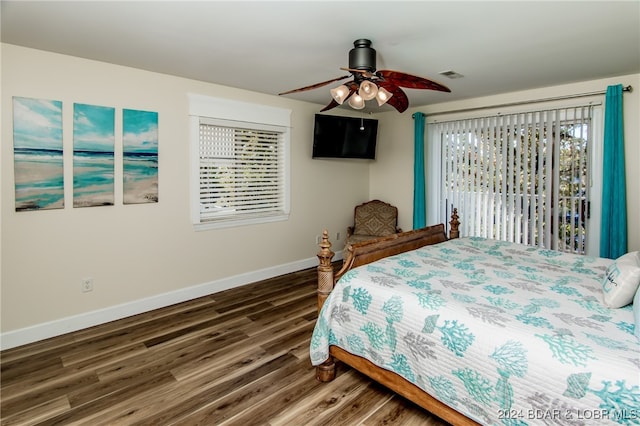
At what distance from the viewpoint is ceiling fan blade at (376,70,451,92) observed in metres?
2.28

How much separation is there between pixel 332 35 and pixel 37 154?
→ 256 cm

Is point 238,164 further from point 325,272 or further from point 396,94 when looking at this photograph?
point 325,272

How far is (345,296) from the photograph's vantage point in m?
2.25

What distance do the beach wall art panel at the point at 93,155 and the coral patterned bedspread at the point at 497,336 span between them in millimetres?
2362

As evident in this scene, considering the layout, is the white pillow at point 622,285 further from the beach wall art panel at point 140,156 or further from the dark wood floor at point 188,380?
the beach wall art panel at point 140,156

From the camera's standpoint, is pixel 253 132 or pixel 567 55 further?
pixel 253 132

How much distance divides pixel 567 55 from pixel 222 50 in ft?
9.47

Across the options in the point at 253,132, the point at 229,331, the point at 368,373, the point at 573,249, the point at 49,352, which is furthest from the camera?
the point at 253,132

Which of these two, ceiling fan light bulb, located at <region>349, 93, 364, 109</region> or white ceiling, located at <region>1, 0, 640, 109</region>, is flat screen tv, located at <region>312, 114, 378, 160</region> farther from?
ceiling fan light bulb, located at <region>349, 93, 364, 109</region>

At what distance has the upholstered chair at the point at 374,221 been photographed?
17.2ft

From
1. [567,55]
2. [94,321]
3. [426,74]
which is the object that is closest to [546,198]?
[567,55]

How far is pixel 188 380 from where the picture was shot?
2363 mm

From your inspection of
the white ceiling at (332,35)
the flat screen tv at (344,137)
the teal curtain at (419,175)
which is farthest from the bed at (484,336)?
the flat screen tv at (344,137)

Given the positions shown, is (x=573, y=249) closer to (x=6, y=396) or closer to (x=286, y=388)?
(x=286, y=388)
